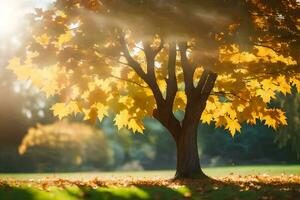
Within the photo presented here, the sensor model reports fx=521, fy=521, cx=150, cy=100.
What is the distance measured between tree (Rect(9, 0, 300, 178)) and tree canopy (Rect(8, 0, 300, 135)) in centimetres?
3

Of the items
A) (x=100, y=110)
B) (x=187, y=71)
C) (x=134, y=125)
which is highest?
(x=187, y=71)

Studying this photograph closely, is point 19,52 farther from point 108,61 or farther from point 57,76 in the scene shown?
point 108,61

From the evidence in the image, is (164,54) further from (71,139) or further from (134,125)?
(71,139)

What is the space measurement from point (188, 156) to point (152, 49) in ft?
14.4

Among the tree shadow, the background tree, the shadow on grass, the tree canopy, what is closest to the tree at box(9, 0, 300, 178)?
the tree canopy

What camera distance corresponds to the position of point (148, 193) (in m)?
14.1

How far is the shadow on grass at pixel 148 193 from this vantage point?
41.9 feet

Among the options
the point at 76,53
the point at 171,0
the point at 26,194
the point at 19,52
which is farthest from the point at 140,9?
the point at 26,194

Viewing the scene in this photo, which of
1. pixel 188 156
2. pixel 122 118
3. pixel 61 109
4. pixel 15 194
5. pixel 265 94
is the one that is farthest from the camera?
pixel 265 94

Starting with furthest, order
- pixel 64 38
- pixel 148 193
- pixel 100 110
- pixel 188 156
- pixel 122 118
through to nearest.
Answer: pixel 122 118 → pixel 100 110 → pixel 188 156 → pixel 64 38 → pixel 148 193

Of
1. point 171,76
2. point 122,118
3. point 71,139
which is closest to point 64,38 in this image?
point 171,76

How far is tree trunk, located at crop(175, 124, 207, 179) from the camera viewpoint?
66.3 ft

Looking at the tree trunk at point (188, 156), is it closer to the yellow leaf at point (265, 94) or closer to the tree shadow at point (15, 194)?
→ the yellow leaf at point (265, 94)

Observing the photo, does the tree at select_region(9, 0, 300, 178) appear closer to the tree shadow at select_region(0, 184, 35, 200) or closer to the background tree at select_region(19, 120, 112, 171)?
the background tree at select_region(19, 120, 112, 171)
